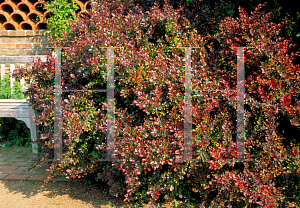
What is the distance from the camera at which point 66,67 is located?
3.15 metres

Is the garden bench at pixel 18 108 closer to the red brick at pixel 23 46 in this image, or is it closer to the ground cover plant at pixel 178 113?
the red brick at pixel 23 46

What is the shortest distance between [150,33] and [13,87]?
3.24 m

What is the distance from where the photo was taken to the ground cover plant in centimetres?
247

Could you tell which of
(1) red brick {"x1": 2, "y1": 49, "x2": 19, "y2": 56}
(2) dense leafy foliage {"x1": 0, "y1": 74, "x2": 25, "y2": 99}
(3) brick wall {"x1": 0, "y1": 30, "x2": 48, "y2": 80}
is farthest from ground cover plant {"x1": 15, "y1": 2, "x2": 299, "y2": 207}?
(1) red brick {"x1": 2, "y1": 49, "x2": 19, "y2": 56}

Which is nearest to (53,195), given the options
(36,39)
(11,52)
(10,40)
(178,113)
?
(178,113)

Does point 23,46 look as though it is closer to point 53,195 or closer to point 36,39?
point 36,39

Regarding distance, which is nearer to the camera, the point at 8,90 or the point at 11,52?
the point at 8,90

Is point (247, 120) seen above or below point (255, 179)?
above

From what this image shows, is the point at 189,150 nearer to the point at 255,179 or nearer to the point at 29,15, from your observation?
the point at 255,179

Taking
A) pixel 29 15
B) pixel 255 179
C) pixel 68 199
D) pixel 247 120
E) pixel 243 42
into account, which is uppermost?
pixel 29 15

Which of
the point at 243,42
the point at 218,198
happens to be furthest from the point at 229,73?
the point at 218,198

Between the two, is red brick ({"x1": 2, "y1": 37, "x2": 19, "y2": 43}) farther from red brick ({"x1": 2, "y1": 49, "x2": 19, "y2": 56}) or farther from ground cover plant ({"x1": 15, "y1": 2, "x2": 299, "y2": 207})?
ground cover plant ({"x1": 15, "y1": 2, "x2": 299, "y2": 207})

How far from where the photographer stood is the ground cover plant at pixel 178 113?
97.3 inches

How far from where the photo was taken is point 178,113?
274 centimetres
